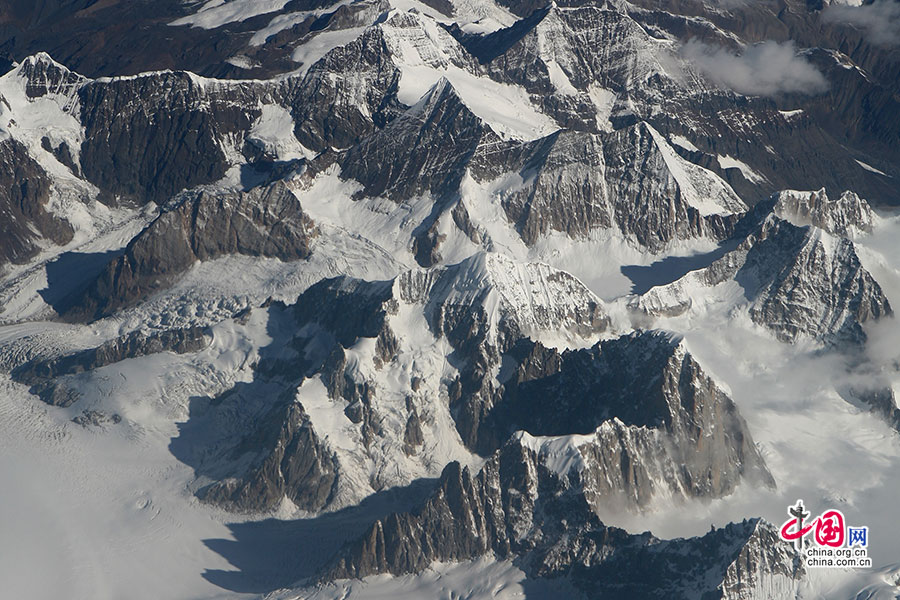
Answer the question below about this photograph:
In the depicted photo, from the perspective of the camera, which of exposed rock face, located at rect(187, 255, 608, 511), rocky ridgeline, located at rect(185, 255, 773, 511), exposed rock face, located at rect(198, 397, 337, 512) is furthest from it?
exposed rock face, located at rect(187, 255, 608, 511)

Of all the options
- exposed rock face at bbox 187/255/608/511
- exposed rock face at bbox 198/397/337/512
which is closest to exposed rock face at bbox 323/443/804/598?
exposed rock face at bbox 198/397/337/512

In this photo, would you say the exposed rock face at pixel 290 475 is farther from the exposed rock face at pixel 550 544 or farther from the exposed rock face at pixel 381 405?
the exposed rock face at pixel 550 544

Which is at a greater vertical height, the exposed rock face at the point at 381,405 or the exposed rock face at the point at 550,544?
the exposed rock face at the point at 550,544

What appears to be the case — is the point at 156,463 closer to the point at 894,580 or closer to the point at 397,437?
the point at 397,437

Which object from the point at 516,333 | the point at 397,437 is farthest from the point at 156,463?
the point at 516,333

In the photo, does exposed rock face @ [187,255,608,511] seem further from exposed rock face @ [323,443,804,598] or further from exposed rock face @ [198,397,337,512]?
exposed rock face @ [323,443,804,598]

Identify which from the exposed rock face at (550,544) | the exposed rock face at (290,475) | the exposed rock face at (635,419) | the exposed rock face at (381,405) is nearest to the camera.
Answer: the exposed rock face at (550,544)

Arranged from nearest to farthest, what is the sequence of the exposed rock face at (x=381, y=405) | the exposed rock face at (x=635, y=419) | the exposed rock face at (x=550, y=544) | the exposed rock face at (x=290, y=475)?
the exposed rock face at (x=550, y=544) < the exposed rock face at (x=635, y=419) < the exposed rock face at (x=290, y=475) < the exposed rock face at (x=381, y=405)

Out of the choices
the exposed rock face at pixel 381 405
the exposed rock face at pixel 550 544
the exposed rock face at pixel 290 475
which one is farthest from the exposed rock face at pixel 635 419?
the exposed rock face at pixel 290 475
